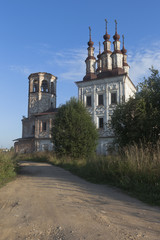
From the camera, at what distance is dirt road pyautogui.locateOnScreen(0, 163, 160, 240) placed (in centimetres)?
313

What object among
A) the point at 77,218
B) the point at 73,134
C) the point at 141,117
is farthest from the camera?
the point at 73,134

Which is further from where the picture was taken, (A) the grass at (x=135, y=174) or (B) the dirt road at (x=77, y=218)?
(A) the grass at (x=135, y=174)

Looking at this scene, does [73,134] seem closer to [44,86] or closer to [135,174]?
[135,174]

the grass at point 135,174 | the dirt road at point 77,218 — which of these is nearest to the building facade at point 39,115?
the grass at point 135,174

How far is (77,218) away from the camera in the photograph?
12.6ft

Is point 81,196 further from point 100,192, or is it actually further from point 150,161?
point 150,161

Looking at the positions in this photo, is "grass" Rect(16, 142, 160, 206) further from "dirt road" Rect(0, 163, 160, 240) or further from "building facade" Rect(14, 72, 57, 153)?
"building facade" Rect(14, 72, 57, 153)

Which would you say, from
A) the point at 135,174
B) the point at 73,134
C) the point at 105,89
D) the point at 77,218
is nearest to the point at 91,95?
the point at 105,89

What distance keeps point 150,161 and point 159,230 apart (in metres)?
3.89

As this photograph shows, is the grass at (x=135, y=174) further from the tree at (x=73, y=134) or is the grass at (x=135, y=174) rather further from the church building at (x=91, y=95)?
the church building at (x=91, y=95)

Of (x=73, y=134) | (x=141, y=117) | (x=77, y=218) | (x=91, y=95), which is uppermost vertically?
(x=91, y=95)

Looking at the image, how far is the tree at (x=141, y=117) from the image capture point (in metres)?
9.68

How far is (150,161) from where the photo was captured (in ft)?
22.8

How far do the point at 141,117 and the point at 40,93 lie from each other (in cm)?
2890
